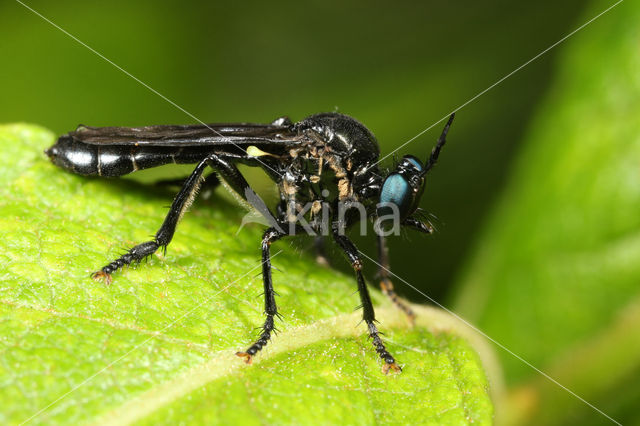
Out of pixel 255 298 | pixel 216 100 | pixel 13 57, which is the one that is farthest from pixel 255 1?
pixel 255 298

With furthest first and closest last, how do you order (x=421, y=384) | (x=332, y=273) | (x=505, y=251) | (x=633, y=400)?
(x=505, y=251), (x=332, y=273), (x=633, y=400), (x=421, y=384)

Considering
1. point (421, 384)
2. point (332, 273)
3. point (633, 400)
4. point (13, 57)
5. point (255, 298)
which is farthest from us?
point (13, 57)

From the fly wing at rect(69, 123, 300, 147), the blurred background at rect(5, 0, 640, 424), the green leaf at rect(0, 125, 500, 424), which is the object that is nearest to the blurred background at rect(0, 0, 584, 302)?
the blurred background at rect(5, 0, 640, 424)

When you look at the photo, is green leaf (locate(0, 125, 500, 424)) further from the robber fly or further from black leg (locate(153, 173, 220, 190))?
black leg (locate(153, 173, 220, 190))

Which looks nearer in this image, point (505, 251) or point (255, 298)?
point (255, 298)

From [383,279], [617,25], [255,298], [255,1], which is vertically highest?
[617,25]

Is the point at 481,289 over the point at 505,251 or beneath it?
beneath

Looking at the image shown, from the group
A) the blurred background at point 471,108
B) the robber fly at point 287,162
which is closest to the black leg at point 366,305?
the robber fly at point 287,162

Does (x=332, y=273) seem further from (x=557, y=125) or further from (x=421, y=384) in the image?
(x=557, y=125)
